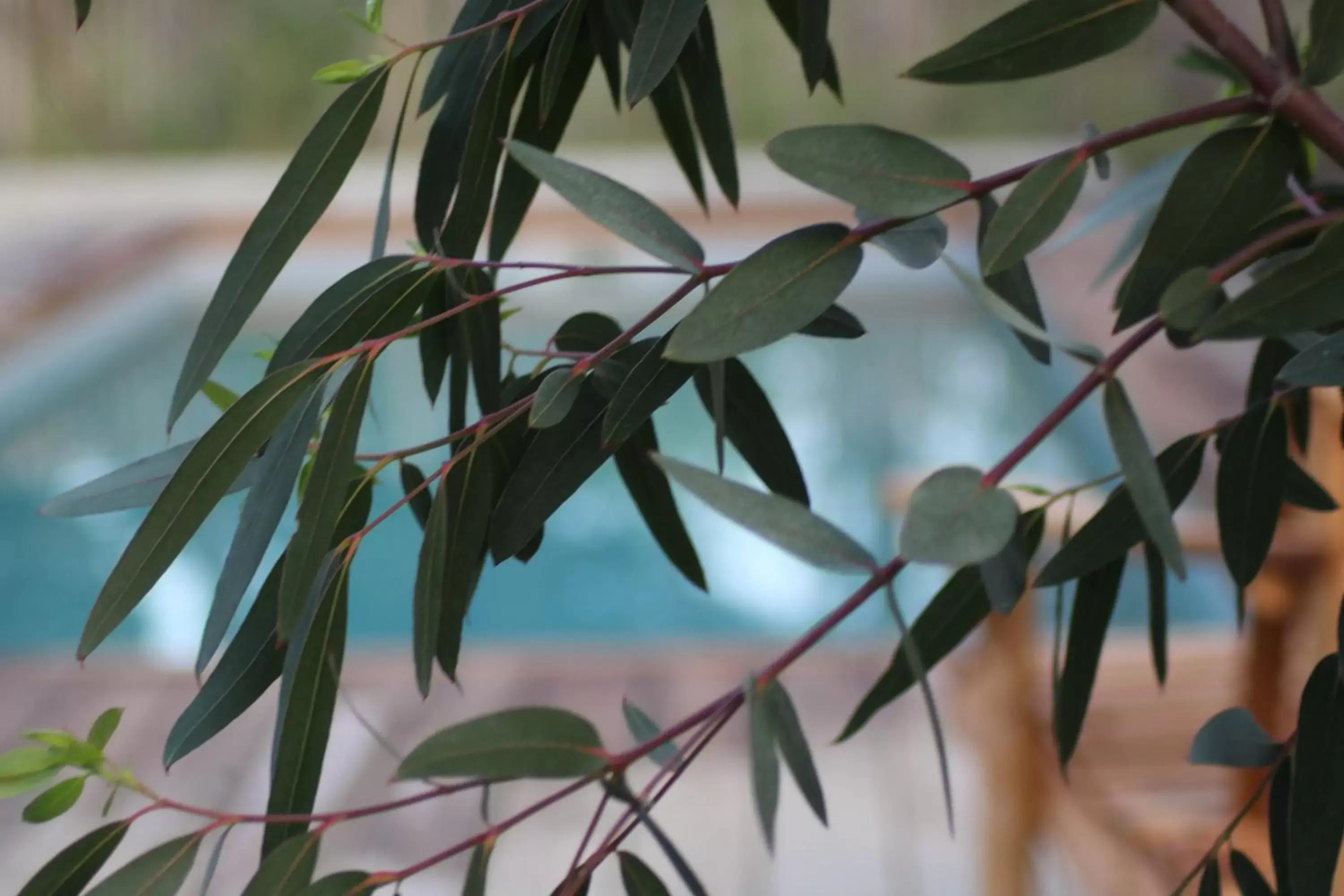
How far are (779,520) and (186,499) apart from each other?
0.62 ft

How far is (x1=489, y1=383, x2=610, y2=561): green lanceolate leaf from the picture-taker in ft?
1.47

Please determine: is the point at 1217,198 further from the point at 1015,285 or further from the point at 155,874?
the point at 155,874

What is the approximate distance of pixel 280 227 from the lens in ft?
1.45

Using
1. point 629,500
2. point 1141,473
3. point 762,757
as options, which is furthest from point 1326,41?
point 629,500

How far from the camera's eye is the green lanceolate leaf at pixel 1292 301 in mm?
319

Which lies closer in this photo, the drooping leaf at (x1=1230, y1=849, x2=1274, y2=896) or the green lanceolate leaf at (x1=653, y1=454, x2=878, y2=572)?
the green lanceolate leaf at (x1=653, y1=454, x2=878, y2=572)

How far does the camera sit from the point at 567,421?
0.46 m

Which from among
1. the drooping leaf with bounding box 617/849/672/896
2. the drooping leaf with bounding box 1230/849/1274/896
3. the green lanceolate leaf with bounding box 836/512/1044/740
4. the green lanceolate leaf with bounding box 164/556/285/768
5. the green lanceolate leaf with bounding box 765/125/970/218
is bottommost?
the drooping leaf with bounding box 1230/849/1274/896

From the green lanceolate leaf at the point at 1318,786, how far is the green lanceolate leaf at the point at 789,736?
0.24 m

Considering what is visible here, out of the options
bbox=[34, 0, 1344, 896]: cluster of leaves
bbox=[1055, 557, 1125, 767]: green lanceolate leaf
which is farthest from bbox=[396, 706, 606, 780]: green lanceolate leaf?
bbox=[1055, 557, 1125, 767]: green lanceolate leaf

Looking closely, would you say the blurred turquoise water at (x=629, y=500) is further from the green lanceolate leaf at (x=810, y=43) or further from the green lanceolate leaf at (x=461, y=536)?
the green lanceolate leaf at (x=461, y=536)

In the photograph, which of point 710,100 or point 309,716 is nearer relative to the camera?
point 309,716

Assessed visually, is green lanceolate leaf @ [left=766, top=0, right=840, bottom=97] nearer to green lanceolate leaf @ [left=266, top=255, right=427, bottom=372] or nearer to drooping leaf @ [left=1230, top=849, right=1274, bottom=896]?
green lanceolate leaf @ [left=266, top=255, right=427, bottom=372]

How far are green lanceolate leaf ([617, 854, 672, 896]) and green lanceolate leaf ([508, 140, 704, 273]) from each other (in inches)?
7.6
